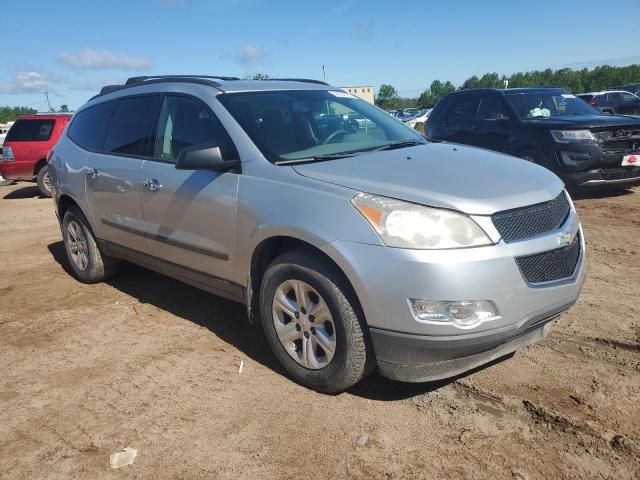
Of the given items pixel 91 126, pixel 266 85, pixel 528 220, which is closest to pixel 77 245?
pixel 91 126

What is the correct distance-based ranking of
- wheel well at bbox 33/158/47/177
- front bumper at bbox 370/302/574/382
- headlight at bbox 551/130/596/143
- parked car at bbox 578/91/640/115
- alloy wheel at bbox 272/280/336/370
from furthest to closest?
parked car at bbox 578/91/640/115 < wheel well at bbox 33/158/47/177 < headlight at bbox 551/130/596/143 < alloy wheel at bbox 272/280/336/370 < front bumper at bbox 370/302/574/382

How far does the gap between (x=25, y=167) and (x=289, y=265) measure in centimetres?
1159

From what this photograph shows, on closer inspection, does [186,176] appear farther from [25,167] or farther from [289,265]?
→ [25,167]

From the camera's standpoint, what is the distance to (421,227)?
2736mm

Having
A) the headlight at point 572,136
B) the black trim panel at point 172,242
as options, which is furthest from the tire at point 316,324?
the headlight at point 572,136

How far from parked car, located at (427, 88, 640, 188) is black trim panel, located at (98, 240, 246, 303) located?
20.0 feet

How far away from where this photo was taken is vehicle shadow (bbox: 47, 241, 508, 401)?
3263mm

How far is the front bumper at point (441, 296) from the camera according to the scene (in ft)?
8.68

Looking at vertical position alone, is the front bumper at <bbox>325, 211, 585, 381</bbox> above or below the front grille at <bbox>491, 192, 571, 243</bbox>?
below

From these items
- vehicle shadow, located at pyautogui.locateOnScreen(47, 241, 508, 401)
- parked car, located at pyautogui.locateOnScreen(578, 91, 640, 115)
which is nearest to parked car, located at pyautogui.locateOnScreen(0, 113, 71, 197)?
vehicle shadow, located at pyautogui.locateOnScreen(47, 241, 508, 401)

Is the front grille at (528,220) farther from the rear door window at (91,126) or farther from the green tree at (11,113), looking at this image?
the green tree at (11,113)

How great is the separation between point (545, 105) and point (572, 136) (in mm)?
1225

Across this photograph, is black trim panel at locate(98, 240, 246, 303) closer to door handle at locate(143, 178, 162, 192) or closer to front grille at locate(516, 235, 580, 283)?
door handle at locate(143, 178, 162, 192)

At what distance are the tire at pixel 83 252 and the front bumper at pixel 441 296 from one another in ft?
10.8
